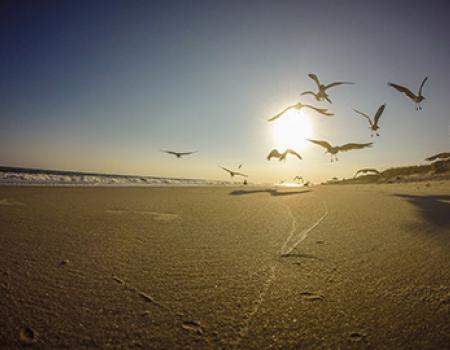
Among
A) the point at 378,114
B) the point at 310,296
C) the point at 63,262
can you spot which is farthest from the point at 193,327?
the point at 378,114

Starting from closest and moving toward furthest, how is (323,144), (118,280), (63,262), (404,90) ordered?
(118,280) → (63,262) → (404,90) → (323,144)

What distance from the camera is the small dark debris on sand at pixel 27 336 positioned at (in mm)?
1014

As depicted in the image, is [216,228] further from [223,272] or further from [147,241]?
[223,272]

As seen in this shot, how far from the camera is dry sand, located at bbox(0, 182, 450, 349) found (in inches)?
41.6

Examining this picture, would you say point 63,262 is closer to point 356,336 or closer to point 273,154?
point 356,336

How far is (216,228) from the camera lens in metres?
3.16

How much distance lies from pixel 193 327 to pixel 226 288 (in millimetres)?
407

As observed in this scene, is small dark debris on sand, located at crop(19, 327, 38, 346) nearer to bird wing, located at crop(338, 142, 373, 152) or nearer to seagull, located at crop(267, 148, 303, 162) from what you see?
bird wing, located at crop(338, 142, 373, 152)

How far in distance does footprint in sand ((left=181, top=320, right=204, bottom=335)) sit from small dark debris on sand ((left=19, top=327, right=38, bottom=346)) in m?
0.64

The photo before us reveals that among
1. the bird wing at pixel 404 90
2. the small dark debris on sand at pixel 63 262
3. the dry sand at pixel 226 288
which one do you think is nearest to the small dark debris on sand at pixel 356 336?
the dry sand at pixel 226 288

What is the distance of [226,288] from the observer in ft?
4.90

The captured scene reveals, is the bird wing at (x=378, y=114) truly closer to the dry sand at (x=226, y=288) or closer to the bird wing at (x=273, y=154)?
the bird wing at (x=273, y=154)

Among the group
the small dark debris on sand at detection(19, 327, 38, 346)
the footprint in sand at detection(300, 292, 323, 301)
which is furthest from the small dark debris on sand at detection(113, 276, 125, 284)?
the footprint in sand at detection(300, 292, 323, 301)

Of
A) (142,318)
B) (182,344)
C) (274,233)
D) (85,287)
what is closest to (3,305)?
(85,287)
